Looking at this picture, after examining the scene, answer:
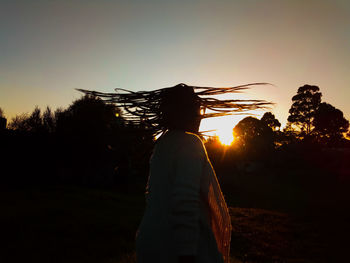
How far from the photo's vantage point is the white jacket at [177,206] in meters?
1.63

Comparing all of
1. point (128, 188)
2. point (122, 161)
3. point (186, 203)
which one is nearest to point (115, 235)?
point (186, 203)

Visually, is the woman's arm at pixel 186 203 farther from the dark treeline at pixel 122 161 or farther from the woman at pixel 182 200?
the dark treeline at pixel 122 161

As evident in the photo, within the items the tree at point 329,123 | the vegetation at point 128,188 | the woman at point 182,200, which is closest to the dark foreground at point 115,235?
the vegetation at point 128,188

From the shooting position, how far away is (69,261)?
586 cm

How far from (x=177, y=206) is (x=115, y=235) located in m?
7.84

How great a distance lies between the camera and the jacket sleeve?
1.59 metres

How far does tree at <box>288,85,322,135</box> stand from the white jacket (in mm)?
50366

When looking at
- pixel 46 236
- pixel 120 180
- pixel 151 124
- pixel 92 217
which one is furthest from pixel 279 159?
pixel 151 124

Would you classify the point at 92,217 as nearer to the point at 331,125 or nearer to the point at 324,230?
the point at 324,230

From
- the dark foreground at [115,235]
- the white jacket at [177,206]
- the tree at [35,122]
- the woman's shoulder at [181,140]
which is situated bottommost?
the dark foreground at [115,235]

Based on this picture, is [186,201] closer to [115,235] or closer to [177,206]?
[177,206]

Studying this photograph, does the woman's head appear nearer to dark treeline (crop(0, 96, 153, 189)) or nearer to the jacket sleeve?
the jacket sleeve

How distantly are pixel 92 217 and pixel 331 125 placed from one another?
4622 cm

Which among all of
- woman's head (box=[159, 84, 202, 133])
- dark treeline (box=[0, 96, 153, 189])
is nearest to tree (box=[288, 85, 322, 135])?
dark treeline (box=[0, 96, 153, 189])
